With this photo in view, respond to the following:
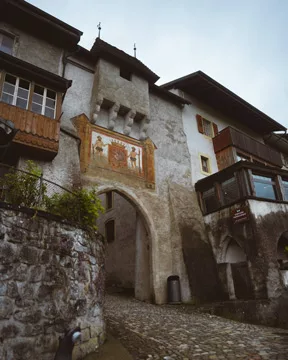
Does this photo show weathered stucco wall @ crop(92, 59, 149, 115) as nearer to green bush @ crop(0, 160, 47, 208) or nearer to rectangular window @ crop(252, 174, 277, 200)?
rectangular window @ crop(252, 174, 277, 200)

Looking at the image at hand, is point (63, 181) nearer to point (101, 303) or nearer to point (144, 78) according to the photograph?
point (101, 303)

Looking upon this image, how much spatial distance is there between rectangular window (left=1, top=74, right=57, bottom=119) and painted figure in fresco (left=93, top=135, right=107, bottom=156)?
101 inches

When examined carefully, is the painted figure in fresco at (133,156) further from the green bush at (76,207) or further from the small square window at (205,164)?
the green bush at (76,207)

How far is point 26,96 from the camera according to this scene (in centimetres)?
927

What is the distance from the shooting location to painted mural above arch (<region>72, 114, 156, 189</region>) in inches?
450

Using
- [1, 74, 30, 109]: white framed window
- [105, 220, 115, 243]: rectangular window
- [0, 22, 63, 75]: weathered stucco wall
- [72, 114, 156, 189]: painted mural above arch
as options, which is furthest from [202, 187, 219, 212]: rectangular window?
[1, 74, 30, 109]: white framed window

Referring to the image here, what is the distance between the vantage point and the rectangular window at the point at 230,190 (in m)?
12.8

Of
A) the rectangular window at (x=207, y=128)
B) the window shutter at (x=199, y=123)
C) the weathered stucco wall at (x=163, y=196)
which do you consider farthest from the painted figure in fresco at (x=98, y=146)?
the rectangular window at (x=207, y=128)

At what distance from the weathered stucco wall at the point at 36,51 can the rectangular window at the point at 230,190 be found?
30.9 feet

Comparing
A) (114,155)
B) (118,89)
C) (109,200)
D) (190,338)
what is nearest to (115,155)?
(114,155)

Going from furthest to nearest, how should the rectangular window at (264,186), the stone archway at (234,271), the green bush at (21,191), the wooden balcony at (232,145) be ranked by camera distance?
the wooden balcony at (232,145)
the rectangular window at (264,186)
the stone archway at (234,271)
the green bush at (21,191)

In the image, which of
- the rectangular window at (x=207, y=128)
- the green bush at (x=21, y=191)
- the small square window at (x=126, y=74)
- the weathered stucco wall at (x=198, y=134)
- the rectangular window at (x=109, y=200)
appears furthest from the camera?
the rectangular window at (x=109, y=200)

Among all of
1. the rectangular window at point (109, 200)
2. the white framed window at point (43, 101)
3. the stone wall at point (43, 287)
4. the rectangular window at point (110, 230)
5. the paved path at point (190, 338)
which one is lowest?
the paved path at point (190, 338)

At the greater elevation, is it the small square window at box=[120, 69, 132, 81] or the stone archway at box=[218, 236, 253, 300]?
the small square window at box=[120, 69, 132, 81]
